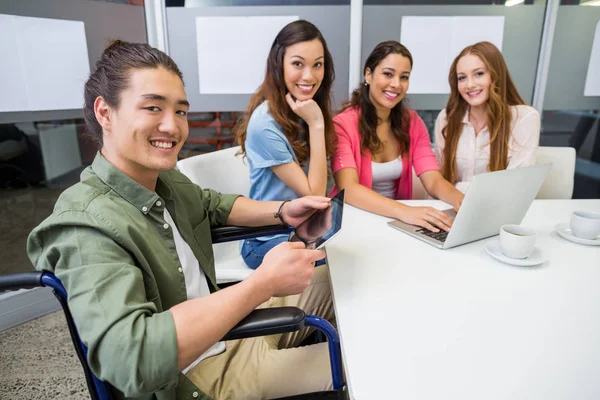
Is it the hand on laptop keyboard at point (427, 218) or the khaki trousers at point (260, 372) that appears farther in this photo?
the hand on laptop keyboard at point (427, 218)

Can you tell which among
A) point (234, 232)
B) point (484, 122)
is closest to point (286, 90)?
point (234, 232)

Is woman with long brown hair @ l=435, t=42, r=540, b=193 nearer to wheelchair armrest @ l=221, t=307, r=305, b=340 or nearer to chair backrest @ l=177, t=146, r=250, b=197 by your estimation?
chair backrest @ l=177, t=146, r=250, b=197

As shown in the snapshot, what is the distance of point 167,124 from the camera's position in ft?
3.01

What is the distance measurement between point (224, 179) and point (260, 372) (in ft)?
3.55

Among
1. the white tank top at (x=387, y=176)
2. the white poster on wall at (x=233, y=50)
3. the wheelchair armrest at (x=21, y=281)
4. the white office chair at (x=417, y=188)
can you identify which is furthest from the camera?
the white poster on wall at (x=233, y=50)

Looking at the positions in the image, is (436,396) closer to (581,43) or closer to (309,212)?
(309,212)

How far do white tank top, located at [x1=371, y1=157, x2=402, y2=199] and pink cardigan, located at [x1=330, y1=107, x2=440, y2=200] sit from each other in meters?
0.03

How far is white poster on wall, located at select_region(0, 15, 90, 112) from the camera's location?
2023mm

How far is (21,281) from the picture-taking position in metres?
0.74

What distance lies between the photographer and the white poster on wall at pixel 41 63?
79.7 inches

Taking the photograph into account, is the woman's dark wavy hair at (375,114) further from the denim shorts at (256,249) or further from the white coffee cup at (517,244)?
the white coffee cup at (517,244)

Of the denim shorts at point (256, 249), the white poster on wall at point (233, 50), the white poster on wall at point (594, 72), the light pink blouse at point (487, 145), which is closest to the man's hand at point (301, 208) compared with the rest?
the denim shorts at point (256, 249)

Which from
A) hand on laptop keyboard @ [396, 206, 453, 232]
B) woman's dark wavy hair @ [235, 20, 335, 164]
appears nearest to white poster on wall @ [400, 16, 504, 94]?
woman's dark wavy hair @ [235, 20, 335, 164]

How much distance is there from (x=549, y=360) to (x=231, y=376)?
0.67m
